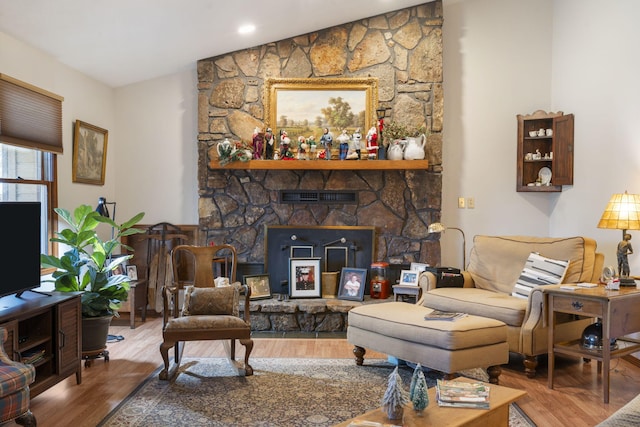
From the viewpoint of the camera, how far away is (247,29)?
5277mm

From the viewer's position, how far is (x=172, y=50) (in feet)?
17.6

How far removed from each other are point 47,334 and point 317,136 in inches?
130

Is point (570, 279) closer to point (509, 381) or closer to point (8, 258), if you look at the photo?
point (509, 381)

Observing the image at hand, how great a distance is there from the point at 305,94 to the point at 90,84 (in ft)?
6.97

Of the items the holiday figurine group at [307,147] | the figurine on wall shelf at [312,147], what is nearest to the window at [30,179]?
the holiday figurine group at [307,147]

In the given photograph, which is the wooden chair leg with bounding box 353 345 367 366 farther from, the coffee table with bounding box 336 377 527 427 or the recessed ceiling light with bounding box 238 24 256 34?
Result: the recessed ceiling light with bounding box 238 24 256 34

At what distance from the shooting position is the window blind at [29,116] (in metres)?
4.04

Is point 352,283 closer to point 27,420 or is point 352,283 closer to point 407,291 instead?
point 407,291

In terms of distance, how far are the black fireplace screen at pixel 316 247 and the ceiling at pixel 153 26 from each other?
6.41 feet

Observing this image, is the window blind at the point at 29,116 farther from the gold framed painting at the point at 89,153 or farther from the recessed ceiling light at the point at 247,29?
the recessed ceiling light at the point at 247,29

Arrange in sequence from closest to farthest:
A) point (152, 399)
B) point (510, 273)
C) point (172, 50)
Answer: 1. point (152, 399)
2. point (510, 273)
3. point (172, 50)

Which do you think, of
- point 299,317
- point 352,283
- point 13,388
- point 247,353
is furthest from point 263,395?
point 352,283

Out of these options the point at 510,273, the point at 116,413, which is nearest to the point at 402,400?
the point at 116,413

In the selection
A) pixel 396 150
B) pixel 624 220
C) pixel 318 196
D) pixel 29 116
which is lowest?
pixel 624 220
